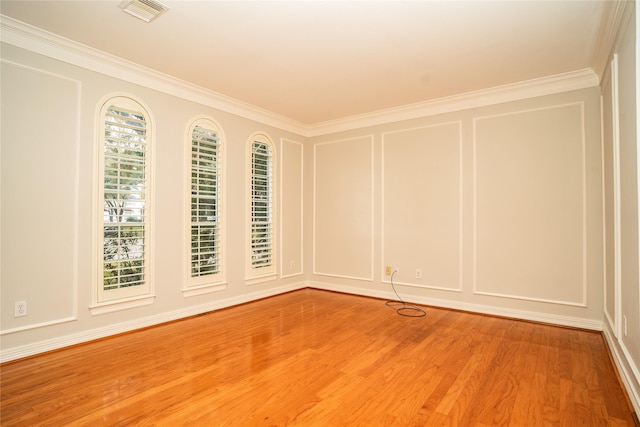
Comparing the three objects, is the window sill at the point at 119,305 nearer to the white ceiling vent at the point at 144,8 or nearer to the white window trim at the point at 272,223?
the white window trim at the point at 272,223

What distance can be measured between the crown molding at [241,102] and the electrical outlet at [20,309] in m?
2.05

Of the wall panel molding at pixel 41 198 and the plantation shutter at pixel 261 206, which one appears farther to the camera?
the plantation shutter at pixel 261 206

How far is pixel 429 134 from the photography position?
14.6ft

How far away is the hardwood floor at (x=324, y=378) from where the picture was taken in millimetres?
1944

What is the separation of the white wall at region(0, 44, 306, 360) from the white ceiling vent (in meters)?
0.96

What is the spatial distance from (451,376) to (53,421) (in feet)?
8.15

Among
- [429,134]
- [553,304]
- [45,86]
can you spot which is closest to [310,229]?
[429,134]

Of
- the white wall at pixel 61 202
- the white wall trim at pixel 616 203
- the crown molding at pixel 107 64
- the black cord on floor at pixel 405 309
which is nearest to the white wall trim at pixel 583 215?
the black cord on floor at pixel 405 309

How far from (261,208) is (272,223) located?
307mm

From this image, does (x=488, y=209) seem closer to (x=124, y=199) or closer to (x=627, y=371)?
(x=627, y=371)

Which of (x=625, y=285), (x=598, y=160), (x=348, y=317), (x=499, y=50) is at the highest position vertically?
(x=499, y=50)

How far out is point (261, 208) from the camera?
485 cm

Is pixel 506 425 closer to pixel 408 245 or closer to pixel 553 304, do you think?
pixel 553 304

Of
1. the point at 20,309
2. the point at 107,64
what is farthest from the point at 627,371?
the point at 107,64
